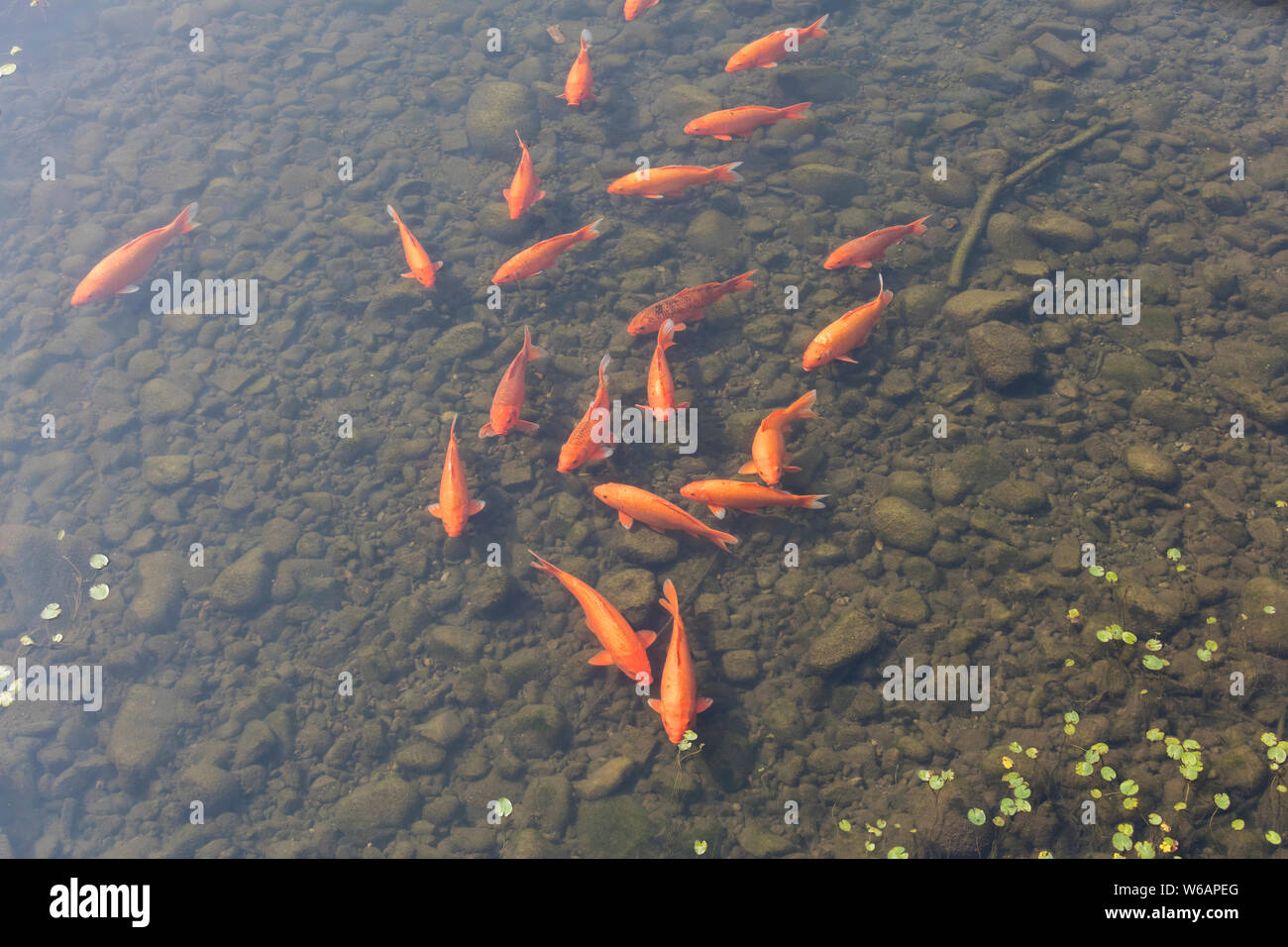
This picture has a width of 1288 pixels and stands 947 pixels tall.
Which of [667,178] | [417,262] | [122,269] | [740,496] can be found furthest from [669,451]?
[122,269]

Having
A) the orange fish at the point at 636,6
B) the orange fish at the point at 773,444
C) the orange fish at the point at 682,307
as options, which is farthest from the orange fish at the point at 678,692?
the orange fish at the point at 636,6

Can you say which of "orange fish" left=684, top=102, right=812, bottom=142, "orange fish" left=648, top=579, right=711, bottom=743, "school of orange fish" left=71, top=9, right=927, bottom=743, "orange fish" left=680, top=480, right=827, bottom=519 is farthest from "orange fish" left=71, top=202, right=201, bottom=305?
"orange fish" left=648, top=579, right=711, bottom=743

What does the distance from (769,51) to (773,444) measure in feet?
20.5

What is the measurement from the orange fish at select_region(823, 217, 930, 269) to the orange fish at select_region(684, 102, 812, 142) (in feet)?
7.11

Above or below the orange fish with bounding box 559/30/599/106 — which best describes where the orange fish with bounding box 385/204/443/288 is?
below

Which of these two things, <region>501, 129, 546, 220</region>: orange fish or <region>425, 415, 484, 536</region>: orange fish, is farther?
<region>501, 129, 546, 220</region>: orange fish

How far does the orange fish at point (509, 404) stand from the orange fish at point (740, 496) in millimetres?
1978

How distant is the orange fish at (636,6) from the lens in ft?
35.8

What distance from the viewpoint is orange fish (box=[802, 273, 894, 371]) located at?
7695 mm

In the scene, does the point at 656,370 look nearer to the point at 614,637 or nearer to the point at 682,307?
the point at 682,307

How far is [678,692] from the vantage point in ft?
20.0

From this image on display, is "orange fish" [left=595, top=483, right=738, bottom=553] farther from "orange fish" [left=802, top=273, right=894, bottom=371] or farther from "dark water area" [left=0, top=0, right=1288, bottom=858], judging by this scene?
"orange fish" [left=802, top=273, right=894, bottom=371]

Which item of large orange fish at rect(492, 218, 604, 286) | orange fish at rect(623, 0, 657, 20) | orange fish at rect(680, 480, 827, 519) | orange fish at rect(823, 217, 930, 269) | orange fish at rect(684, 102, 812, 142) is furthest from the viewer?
orange fish at rect(623, 0, 657, 20)
